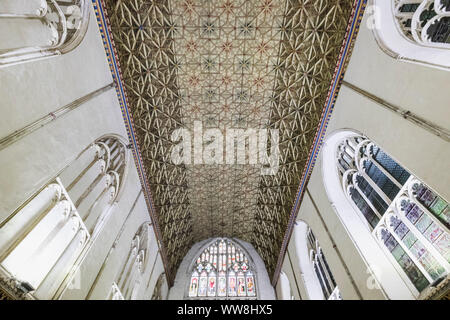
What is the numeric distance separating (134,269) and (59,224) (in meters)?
4.67

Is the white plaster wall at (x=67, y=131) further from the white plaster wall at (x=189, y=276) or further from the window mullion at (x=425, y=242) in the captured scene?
the window mullion at (x=425, y=242)

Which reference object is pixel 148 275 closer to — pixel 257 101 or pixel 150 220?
pixel 150 220

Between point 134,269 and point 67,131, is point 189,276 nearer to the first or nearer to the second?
point 134,269

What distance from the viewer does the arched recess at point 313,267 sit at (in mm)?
7993

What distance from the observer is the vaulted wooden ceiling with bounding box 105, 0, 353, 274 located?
6.98 m

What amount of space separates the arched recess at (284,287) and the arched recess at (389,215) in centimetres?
677

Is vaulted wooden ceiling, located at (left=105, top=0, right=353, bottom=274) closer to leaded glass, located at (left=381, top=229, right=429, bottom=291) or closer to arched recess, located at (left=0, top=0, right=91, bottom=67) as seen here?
arched recess, located at (left=0, top=0, right=91, bottom=67)

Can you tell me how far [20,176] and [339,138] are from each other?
8435mm

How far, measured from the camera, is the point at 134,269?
8.79 meters

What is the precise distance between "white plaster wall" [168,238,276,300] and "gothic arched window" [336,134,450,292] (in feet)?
31.1

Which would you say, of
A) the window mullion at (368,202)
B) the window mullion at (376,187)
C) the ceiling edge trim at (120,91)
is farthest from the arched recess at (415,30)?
the ceiling edge trim at (120,91)

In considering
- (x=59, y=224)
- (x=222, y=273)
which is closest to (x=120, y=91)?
(x=59, y=224)

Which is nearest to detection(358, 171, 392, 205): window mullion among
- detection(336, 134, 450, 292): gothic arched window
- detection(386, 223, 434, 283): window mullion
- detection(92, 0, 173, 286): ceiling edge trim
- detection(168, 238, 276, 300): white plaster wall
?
detection(336, 134, 450, 292): gothic arched window
